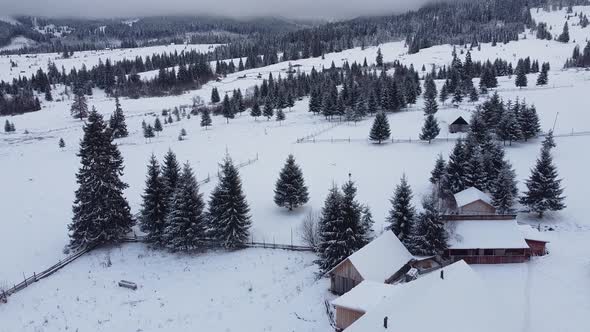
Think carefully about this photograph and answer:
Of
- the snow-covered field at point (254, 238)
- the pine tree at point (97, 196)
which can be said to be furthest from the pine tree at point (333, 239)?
the pine tree at point (97, 196)

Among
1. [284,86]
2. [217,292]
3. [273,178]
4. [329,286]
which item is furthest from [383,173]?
[284,86]

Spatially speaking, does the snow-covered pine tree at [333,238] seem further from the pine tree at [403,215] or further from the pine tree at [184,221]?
the pine tree at [184,221]

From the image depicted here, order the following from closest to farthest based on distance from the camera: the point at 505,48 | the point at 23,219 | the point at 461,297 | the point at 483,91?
the point at 461,297
the point at 23,219
the point at 483,91
the point at 505,48

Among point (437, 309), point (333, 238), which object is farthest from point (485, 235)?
point (437, 309)

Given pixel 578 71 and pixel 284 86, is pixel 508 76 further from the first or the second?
pixel 284 86

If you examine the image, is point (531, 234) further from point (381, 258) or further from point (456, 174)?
point (381, 258)

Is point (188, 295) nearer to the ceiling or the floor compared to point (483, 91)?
nearer to the floor

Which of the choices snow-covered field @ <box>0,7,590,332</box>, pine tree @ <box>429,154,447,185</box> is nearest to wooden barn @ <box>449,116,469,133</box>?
snow-covered field @ <box>0,7,590,332</box>
